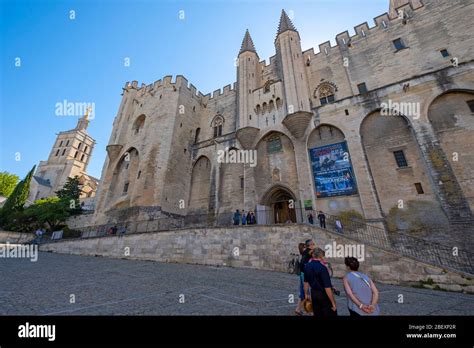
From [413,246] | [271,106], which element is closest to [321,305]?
[413,246]

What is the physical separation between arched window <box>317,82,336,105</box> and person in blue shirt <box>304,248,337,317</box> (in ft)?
60.0

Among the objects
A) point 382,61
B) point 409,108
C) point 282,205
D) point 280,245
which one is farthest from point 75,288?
point 382,61

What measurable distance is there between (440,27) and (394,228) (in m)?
15.8

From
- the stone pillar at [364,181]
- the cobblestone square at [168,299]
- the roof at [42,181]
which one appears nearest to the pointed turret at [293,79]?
the stone pillar at [364,181]

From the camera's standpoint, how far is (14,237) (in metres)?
19.5

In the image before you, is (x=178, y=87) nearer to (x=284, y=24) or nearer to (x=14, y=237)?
(x=284, y=24)

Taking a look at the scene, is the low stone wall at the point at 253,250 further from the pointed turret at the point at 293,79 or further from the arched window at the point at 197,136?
the arched window at the point at 197,136

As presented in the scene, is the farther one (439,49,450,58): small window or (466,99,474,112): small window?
(439,49,450,58): small window

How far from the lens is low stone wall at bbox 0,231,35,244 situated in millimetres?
19141

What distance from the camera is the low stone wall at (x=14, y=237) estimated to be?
1914cm

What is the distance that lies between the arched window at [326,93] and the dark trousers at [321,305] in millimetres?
18562

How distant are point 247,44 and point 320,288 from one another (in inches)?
996

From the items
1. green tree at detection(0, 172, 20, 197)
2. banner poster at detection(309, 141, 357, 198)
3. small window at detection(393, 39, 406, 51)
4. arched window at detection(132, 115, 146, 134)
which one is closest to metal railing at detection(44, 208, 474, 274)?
banner poster at detection(309, 141, 357, 198)

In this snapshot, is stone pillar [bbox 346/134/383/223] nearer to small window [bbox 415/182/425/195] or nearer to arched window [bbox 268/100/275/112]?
small window [bbox 415/182/425/195]
